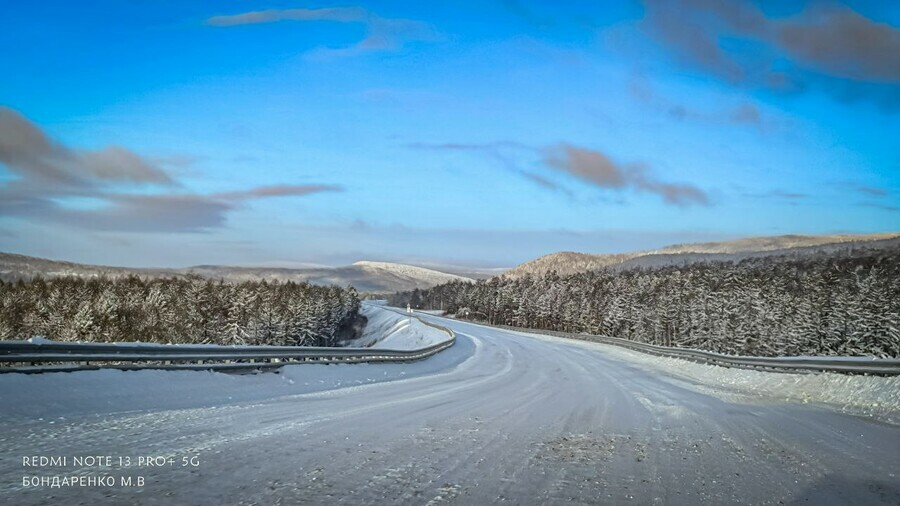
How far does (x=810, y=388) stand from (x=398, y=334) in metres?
70.0

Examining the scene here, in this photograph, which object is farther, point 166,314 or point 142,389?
point 166,314

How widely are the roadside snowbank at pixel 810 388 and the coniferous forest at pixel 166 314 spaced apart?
50989 mm

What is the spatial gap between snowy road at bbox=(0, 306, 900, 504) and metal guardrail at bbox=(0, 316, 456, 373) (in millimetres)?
2528

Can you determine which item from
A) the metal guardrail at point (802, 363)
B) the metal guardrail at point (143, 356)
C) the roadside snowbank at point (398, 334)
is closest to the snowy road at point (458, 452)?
the metal guardrail at point (143, 356)

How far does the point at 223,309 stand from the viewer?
2886 inches

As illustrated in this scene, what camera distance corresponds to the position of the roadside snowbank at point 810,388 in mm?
14391

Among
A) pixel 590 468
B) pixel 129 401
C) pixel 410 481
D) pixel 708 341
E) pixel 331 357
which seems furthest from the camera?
pixel 708 341

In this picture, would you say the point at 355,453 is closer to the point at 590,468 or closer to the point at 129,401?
the point at 590,468

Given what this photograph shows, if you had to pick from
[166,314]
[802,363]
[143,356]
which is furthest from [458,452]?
[166,314]

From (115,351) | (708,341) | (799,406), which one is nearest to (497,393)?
(799,406)

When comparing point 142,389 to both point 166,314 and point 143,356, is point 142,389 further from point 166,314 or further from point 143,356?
point 166,314

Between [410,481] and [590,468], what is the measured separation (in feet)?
8.11

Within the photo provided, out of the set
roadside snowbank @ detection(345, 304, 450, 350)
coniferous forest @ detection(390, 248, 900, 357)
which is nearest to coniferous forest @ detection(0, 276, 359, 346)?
roadside snowbank @ detection(345, 304, 450, 350)

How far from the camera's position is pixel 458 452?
25.8ft
